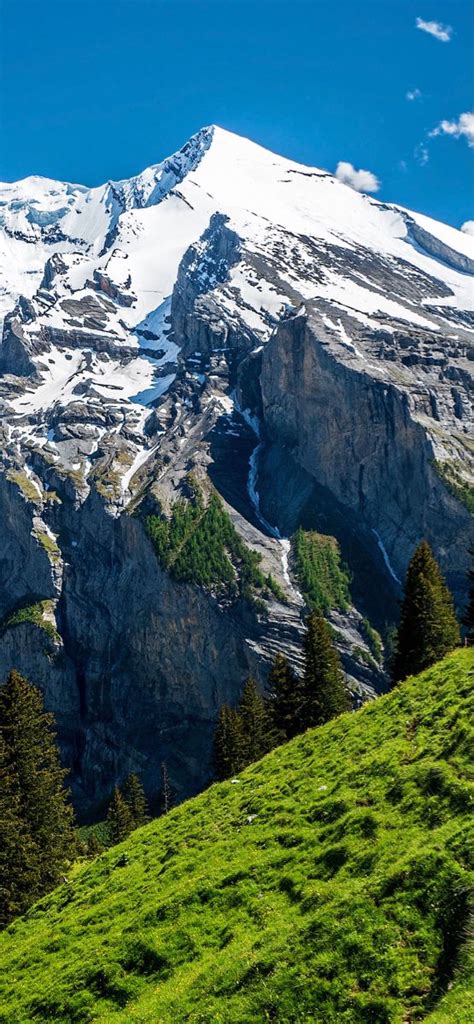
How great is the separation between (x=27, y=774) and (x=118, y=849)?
1125 centimetres

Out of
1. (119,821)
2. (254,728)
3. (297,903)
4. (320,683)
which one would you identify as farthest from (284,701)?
(297,903)

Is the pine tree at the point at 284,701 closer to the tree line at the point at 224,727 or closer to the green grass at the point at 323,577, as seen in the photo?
the tree line at the point at 224,727

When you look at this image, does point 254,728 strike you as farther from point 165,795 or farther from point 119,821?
point 165,795

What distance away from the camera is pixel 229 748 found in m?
69.8

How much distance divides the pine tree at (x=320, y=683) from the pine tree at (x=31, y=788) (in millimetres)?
19484

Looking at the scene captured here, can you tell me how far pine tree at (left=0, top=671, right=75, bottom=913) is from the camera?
4734 cm

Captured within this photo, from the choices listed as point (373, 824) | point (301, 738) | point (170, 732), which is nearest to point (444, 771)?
point (373, 824)

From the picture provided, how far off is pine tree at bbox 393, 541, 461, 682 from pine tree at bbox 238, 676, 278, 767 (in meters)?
13.7

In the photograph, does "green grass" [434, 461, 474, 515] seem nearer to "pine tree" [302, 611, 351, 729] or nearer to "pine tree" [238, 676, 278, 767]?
"pine tree" [238, 676, 278, 767]

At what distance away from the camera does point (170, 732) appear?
183 meters

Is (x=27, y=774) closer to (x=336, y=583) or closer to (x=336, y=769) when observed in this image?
(x=336, y=769)

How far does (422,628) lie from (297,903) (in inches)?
1490

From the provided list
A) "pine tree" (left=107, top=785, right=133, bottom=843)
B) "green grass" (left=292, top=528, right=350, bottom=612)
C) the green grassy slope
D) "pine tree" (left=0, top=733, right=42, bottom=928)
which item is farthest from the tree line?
"green grass" (left=292, top=528, right=350, bottom=612)

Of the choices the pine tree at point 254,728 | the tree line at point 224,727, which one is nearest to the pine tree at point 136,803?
the tree line at point 224,727
